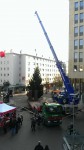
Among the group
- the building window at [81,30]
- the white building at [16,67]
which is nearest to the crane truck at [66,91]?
the building window at [81,30]

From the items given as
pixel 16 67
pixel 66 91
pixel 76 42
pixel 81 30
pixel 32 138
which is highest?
pixel 81 30

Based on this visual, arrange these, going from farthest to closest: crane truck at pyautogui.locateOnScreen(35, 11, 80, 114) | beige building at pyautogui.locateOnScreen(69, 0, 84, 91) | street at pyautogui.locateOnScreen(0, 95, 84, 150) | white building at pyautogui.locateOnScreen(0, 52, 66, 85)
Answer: white building at pyautogui.locateOnScreen(0, 52, 66, 85), beige building at pyautogui.locateOnScreen(69, 0, 84, 91), crane truck at pyautogui.locateOnScreen(35, 11, 80, 114), street at pyautogui.locateOnScreen(0, 95, 84, 150)

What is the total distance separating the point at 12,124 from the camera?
24.4m

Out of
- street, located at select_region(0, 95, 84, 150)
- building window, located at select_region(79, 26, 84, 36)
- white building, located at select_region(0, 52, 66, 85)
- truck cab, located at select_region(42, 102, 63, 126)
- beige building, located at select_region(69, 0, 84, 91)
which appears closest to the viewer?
street, located at select_region(0, 95, 84, 150)

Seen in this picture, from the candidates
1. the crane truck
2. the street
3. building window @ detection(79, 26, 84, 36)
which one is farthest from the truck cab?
building window @ detection(79, 26, 84, 36)

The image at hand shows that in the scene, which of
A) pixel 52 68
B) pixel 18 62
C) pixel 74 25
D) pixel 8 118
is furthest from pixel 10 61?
pixel 8 118

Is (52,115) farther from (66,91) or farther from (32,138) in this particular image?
(66,91)

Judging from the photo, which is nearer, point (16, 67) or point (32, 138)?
point (32, 138)

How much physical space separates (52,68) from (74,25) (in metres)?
83.7

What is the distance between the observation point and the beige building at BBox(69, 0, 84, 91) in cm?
5472

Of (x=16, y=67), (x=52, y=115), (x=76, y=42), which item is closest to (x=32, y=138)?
(x=52, y=115)

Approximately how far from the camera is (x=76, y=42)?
55.8 m

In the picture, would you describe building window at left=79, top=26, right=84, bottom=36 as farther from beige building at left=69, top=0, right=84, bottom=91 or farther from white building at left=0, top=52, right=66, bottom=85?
white building at left=0, top=52, right=66, bottom=85

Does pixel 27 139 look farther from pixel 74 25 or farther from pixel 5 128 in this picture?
pixel 74 25
